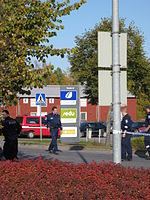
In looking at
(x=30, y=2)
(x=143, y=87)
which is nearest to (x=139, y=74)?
(x=143, y=87)

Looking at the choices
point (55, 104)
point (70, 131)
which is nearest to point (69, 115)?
point (70, 131)

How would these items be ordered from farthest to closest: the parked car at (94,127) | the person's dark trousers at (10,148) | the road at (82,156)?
the parked car at (94,127), the road at (82,156), the person's dark trousers at (10,148)

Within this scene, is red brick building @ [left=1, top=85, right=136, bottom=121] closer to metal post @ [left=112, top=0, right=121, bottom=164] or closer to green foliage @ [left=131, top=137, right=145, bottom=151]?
green foliage @ [left=131, top=137, right=145, bottom=151]

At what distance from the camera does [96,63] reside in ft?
84.3

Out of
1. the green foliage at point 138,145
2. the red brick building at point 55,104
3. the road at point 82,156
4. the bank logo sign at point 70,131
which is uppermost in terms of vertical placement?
the red brick building at point 55,104

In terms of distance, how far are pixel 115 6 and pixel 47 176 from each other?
2936mm

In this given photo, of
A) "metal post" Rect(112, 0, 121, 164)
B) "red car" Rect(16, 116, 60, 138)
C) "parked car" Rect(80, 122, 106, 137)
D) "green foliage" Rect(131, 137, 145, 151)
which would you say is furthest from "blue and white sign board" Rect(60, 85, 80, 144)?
"parked car" Rect(80, 122, 106, 137)

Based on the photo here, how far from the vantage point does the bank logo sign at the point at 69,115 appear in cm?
2125

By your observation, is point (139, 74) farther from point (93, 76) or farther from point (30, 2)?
point (30, 2)

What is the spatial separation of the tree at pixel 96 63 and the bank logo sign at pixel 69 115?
476 centimetres

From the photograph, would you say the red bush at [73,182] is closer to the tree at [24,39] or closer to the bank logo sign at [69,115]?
the tree at [24,39]

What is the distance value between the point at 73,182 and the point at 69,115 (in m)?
15.2

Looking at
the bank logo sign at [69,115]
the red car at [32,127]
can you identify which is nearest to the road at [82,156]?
the bank logo sign at [69,115]

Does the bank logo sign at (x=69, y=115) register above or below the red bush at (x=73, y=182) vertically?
above
